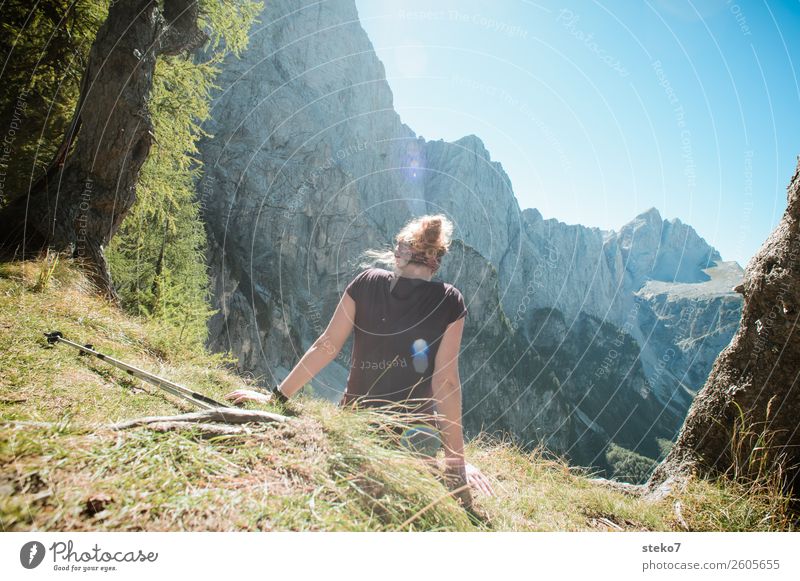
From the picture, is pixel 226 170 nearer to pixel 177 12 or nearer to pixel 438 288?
pixel 177 12

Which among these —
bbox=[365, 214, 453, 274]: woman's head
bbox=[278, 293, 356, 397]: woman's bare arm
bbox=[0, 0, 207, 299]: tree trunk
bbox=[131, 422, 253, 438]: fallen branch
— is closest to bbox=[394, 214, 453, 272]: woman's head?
bbox=[365, 214, 453, 274]: woman's head

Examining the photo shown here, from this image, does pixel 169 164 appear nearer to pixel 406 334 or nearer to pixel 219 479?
pixel 406 334

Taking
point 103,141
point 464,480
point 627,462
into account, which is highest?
point 103,141

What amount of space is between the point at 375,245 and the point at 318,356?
229 ft

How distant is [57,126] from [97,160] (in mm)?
4391

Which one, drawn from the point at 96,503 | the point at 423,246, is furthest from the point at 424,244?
the point at 96,503

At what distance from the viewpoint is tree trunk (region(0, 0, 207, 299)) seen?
6805mm

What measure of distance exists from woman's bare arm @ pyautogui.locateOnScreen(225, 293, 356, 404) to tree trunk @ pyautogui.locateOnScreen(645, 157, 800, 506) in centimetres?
414

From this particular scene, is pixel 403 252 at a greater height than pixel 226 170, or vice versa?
pixel 226 170

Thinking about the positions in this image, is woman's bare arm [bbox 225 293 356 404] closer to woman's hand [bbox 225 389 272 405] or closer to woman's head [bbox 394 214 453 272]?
woman's hand [bbox 225 389 272 405]

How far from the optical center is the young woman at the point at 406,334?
2.74m

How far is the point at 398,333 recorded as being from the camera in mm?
2980

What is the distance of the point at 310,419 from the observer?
1862 mm
